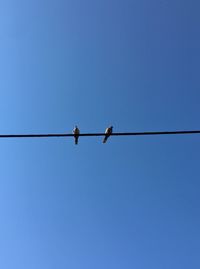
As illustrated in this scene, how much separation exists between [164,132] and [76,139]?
8005mm

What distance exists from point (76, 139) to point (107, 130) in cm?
367

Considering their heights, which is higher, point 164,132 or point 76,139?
point 76,139

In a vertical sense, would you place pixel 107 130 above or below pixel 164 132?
above

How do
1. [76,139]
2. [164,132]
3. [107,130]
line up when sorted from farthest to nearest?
[107,130]
[76,139]
[164,132]

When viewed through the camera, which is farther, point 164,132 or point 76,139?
point 76,139

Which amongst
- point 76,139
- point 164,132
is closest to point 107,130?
point 76,139

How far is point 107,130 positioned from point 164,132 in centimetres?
1077

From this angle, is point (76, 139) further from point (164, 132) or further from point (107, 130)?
point (164, 132)

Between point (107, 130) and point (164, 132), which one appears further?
point (107, 130)

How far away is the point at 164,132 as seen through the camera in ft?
46.3

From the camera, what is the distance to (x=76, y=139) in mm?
21469

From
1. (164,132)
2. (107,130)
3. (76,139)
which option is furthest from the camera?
(107,130)
